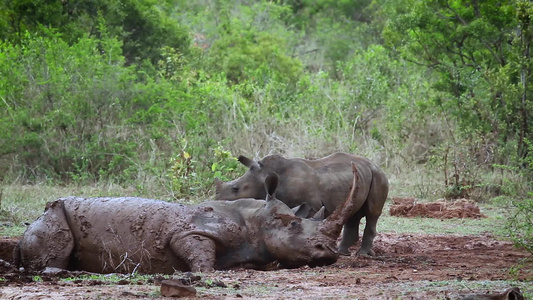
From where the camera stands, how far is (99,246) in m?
7.35

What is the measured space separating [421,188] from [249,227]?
814 centimetres

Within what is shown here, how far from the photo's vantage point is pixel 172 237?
7.14 metres

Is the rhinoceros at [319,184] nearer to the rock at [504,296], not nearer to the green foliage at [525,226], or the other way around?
the green foliage at [525,226]

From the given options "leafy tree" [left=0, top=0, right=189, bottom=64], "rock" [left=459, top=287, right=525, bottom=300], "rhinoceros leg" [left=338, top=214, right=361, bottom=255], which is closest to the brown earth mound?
Answer: "rhinoceros leg" [left=338, top=214, right=361, bottom=255]

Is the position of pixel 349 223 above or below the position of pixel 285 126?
above

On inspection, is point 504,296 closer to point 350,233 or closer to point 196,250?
point 196,250

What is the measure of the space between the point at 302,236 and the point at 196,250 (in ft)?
2.84

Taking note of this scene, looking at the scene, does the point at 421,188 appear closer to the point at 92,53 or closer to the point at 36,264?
the point at 92,53

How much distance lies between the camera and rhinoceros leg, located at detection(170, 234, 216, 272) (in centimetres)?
689

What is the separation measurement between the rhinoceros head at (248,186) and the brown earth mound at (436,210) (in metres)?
4.43

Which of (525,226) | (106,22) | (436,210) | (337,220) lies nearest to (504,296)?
(337,220)

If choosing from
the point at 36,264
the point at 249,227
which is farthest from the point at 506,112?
the point at 36,264

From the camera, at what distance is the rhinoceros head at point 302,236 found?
22.7 feet

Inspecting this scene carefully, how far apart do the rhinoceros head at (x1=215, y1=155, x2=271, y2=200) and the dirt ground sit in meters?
1.16
